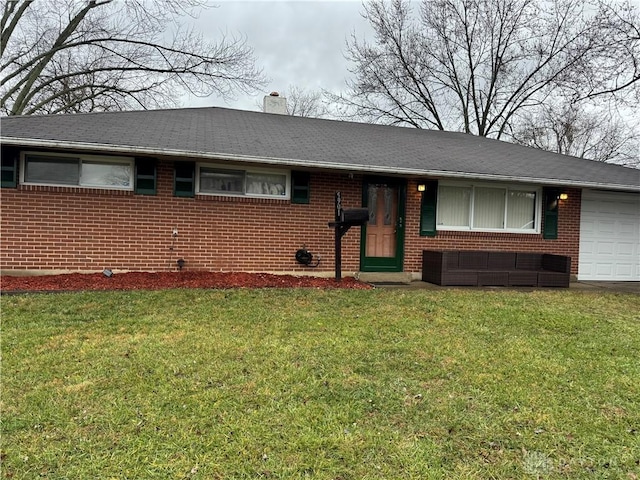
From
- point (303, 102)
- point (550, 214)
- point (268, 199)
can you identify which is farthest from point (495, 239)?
point (303, 102)

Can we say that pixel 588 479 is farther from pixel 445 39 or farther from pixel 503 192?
pixel 445 39

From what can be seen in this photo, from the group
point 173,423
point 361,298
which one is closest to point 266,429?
point 173,423

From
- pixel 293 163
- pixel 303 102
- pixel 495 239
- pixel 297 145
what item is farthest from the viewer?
pixel 303 102

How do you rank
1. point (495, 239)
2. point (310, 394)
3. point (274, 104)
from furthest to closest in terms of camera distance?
point (274, 104) → point (495, 239) → point (310, 394)

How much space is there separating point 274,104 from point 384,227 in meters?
6.22

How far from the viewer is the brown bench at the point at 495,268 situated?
8453 mm

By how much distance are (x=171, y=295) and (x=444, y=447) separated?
4.84 meters

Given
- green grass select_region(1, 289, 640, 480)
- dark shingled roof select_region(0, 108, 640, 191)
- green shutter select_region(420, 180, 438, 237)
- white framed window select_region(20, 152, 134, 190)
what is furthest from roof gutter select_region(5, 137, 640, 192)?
green grass select_region(1, 289, 640, 480)

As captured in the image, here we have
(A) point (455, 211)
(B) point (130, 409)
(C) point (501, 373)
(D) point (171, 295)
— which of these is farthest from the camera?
(A) point (455, 211)

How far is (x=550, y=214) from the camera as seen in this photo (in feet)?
32.2

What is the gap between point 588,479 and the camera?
215 centimetres

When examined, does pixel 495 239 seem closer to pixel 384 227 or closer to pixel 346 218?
pixel 384 227

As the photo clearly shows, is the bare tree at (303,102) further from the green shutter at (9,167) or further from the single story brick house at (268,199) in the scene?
the green shutter at (9,167)

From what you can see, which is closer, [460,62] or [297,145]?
[297,145]
